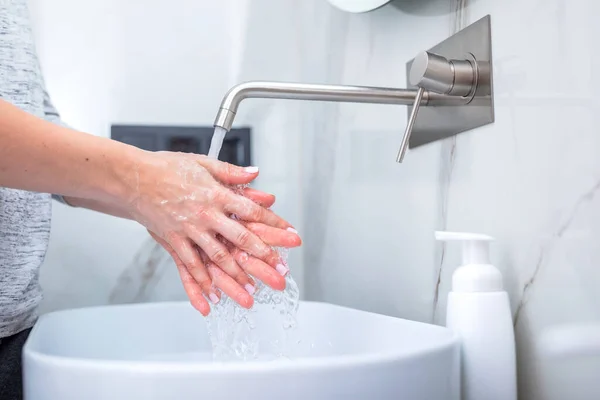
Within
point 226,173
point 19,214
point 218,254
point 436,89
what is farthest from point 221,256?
point 19,214

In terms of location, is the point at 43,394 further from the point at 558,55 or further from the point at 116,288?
the point at 116,288

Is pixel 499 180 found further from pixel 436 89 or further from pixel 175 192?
pixel 175 192

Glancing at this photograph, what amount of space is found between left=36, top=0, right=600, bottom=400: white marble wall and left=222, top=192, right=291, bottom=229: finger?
11.3 inches

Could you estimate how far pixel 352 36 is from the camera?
4.12 ft

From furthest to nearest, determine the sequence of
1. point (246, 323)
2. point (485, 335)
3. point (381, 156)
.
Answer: point (381, 156)
point (246, 323)
point (485, 335)

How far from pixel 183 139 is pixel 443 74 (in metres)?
0.77

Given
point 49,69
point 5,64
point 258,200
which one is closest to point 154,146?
point 49,69

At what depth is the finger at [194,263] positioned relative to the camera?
30.9 inches

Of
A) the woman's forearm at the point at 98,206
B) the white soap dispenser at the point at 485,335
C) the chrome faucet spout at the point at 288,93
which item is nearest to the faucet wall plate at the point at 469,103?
the chrome faucet spout at the point at 288,93

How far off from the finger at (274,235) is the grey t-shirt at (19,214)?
0.47 m

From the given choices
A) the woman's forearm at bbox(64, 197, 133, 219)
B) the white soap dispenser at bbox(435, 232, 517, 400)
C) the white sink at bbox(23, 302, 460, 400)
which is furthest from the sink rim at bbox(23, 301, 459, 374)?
the woman's forearm at bbox(64, 197, 133, 219)

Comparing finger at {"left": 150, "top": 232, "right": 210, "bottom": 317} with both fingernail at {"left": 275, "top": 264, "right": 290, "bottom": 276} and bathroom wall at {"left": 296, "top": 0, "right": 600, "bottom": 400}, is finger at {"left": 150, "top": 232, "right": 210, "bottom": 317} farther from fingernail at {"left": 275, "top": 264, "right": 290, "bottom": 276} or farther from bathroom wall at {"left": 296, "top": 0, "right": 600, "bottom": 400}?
bathroom wall at {"left": 296, "top": 0, "right": 600, "bottom": 400}

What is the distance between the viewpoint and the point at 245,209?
0.77m

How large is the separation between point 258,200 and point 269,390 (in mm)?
333
